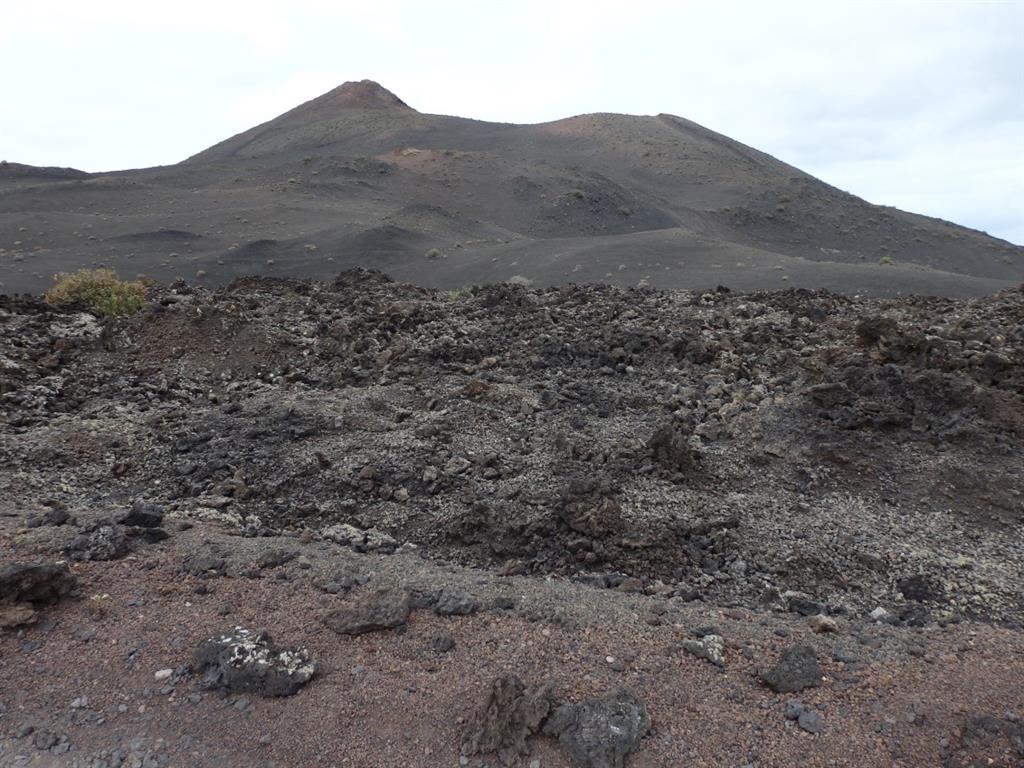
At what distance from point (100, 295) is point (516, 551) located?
10.5m

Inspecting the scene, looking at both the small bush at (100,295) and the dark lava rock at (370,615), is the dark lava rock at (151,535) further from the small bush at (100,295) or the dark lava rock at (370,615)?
the small bush at (100,295)

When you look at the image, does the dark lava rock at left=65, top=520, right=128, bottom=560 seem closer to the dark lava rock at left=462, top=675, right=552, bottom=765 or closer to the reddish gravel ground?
the reddish gravel ground

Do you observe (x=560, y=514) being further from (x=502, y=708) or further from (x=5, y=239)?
(x=5, y=239)

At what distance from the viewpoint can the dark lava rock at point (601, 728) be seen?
Result: 2.88 meters

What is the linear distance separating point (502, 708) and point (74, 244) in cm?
2810

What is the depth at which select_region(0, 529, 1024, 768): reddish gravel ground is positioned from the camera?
294 centimetres

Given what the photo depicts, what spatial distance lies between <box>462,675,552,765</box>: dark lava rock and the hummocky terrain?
12 millimetres

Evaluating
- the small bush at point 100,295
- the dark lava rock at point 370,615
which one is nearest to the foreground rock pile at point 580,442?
the small bush at point 100,295

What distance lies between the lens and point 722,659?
3.47 metres

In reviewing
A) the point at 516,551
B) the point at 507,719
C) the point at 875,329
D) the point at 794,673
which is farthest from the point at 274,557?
the point at 875,329

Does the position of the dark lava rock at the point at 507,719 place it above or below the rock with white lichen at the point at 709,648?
below

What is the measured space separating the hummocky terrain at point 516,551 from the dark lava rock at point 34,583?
0.01 meters

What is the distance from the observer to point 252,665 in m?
3.35

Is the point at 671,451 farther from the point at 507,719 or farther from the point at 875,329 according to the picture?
the point at 875,329
